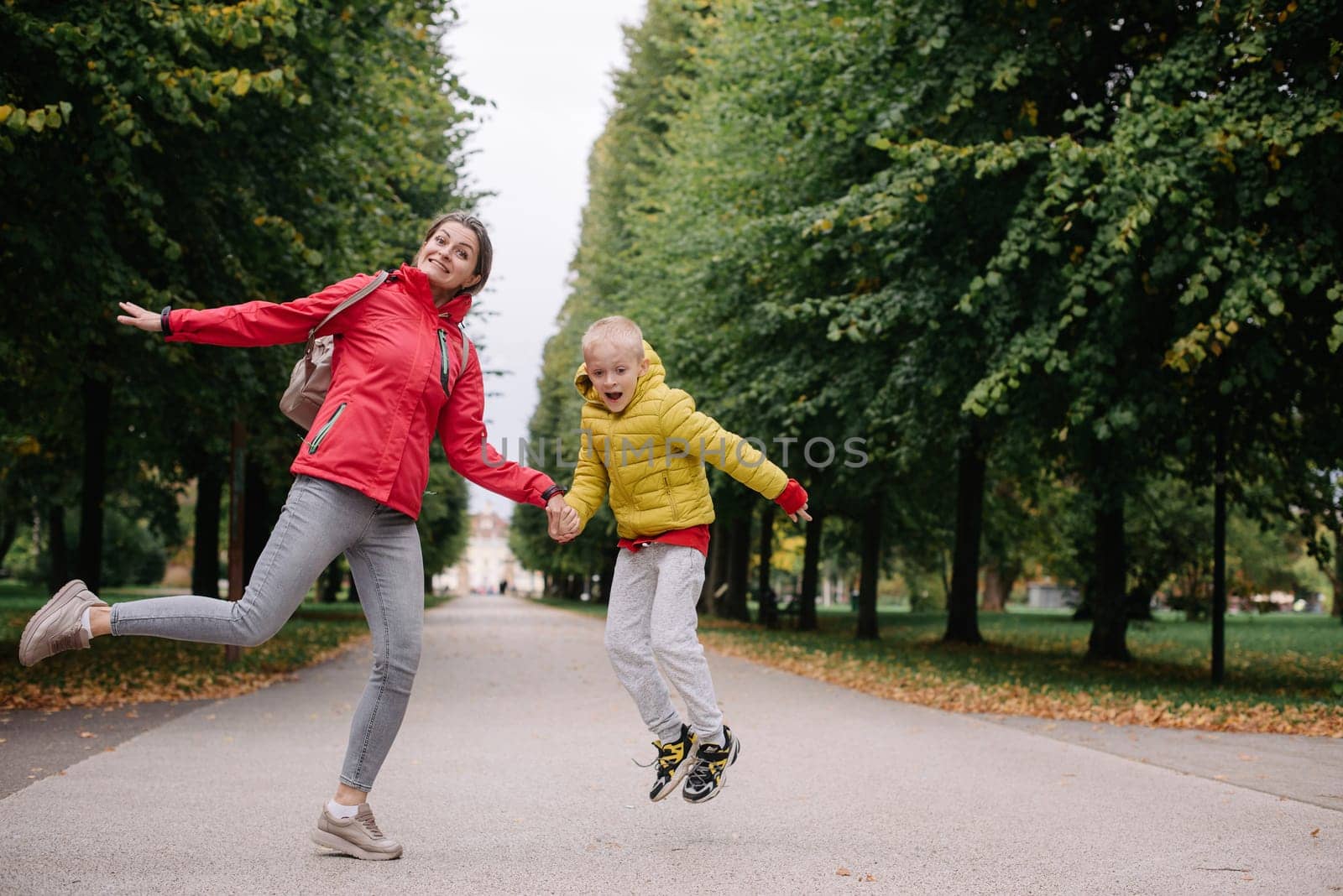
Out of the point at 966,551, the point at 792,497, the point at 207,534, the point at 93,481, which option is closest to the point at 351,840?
the point at 792,497

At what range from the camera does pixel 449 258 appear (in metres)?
4.35

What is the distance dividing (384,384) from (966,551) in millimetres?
17644

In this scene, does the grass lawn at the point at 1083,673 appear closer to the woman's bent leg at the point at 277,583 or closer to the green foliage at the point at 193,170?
the green foliage at the point at 193,170

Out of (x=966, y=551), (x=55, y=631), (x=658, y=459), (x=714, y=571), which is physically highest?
(x=658, y=459)

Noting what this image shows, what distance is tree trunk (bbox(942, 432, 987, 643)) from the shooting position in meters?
20.1

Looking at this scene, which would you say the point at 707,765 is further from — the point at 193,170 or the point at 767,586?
the point at 767,586

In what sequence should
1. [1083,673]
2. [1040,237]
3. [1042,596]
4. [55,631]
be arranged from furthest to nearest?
[1042,596] < [1083,673] < [1040,237] < [55,631]

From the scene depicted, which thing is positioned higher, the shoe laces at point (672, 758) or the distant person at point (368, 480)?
the distant person at point (368, 480)

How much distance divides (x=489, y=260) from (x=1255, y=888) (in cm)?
347

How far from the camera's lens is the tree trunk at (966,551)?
792 inches

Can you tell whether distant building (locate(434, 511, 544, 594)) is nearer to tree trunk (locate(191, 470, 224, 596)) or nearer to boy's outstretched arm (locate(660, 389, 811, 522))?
tree trunk (locate(191, 470, 224, 596))

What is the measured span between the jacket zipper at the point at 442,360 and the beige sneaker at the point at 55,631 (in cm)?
135

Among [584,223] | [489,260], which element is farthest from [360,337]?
[584,223]

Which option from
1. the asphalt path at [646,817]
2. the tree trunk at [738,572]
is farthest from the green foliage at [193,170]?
the tree trunk at [738,572]
